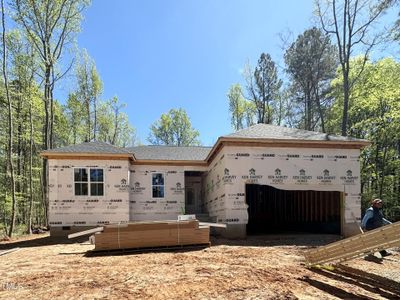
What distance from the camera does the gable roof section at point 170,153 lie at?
19.1 m

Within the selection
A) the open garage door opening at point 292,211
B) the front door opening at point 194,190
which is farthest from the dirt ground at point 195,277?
the front door opening at point 194,190

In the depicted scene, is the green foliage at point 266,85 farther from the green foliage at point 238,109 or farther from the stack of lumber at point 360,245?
the stack of lumber at point 360,245

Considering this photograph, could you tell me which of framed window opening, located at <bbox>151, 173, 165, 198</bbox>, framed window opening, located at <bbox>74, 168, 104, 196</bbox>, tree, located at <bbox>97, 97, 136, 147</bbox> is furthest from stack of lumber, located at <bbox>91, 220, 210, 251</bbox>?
tree, located at <bbox>97, 97, 136, 147</bbox>

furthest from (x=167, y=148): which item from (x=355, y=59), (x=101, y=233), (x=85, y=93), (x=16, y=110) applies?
(x=355, y=59)

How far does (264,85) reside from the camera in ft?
111

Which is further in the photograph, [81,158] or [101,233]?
[81,158]

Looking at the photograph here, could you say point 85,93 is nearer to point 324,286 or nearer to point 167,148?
point 167,148

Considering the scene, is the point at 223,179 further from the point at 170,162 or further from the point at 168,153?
the point at 168,153

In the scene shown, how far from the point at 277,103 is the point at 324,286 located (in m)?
30.7

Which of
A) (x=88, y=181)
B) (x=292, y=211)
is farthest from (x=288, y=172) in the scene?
(x=88, y=181)

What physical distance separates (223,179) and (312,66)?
1921 centimetres

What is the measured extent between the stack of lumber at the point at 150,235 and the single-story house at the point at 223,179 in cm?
297

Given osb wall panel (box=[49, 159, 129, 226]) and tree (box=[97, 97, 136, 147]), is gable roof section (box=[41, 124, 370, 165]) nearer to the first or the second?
osb wall panel (box=[49, 159, 129, 226])

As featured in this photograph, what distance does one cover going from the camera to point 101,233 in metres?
11.0
